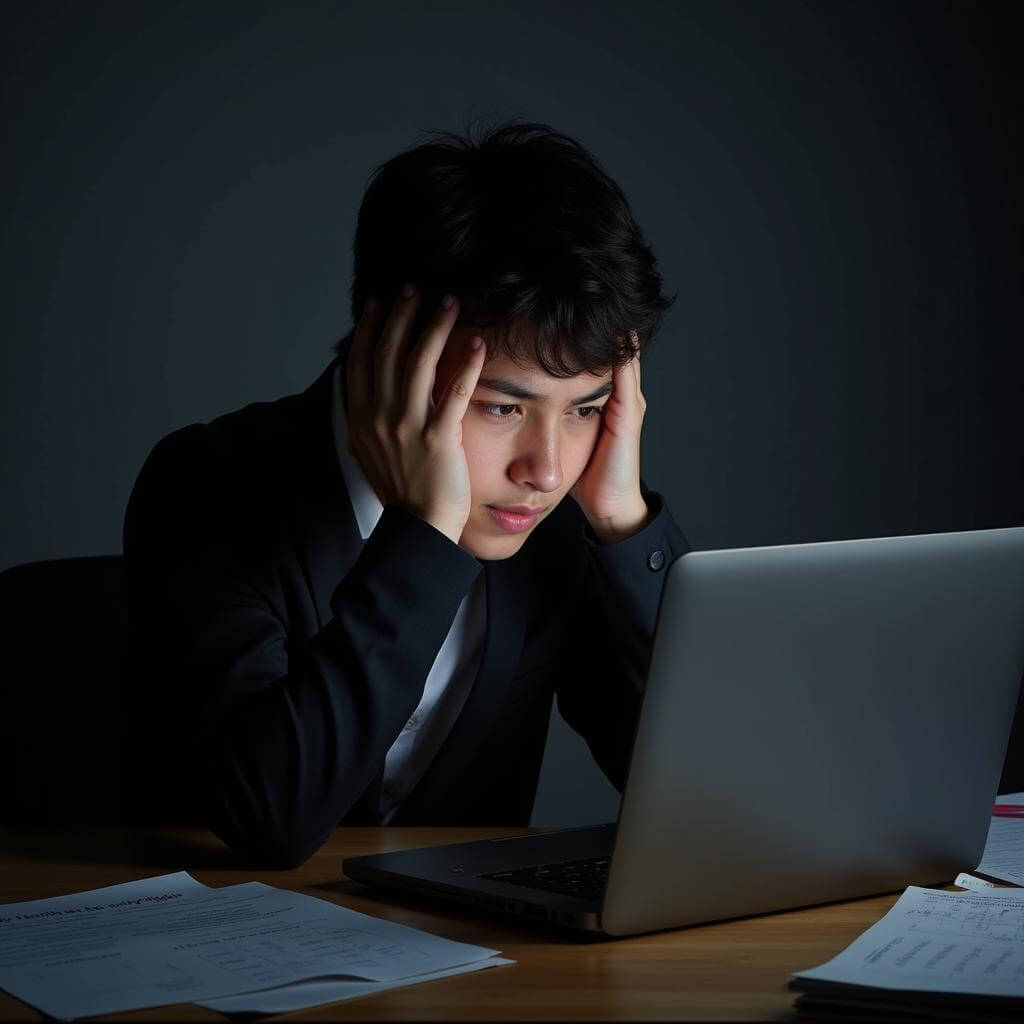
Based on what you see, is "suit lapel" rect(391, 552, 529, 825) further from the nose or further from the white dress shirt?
the nose

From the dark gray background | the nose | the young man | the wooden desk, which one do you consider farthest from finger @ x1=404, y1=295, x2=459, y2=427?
the dark gray background

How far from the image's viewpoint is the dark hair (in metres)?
1.41

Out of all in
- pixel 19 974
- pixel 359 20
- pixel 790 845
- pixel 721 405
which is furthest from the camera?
pixel 721 405

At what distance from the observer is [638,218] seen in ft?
9.23

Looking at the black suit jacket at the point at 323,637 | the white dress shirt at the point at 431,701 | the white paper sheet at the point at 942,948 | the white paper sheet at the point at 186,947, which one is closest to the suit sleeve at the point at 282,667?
the black suit jacket at the point at 323,637

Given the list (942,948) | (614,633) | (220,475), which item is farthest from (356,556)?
(942,948)

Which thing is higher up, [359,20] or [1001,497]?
[359,20]

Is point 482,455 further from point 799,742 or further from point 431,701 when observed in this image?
point 799,742

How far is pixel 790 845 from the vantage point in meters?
1.00

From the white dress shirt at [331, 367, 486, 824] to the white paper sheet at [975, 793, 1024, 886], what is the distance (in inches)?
22.1

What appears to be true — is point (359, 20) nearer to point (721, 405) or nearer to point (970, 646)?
point (721, 405)

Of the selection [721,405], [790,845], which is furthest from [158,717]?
[721,405]

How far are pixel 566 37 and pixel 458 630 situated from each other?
1.62 metres

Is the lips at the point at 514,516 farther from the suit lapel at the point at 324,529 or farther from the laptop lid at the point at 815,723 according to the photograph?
the laptop lid at the point at 815,723
